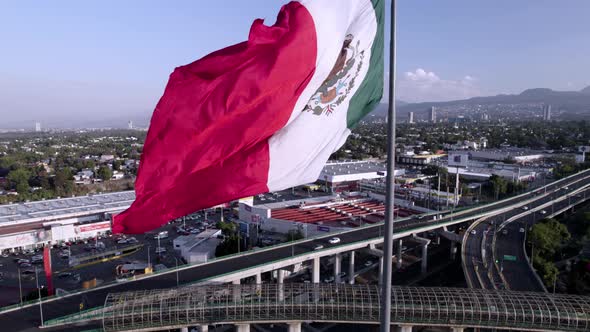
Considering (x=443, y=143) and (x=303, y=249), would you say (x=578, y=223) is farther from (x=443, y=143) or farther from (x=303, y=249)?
(x=443, y=143)

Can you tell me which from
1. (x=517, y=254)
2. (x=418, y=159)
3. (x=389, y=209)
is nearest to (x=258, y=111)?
(x=389, y=209)

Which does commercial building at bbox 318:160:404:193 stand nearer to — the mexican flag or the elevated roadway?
the elevated roadway

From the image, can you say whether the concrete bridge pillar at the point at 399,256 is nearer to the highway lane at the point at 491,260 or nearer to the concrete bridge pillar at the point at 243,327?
the highway lane at the point at 491,260

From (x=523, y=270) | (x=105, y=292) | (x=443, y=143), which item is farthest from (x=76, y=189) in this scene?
(x=443, y=143)

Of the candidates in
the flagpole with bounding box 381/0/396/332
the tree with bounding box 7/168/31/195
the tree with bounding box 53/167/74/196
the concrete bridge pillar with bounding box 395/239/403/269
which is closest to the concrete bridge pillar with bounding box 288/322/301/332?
the flagpole with bounding box 381/0/396/332

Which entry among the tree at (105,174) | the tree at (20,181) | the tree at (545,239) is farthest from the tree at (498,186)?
the tree at (20,181)
